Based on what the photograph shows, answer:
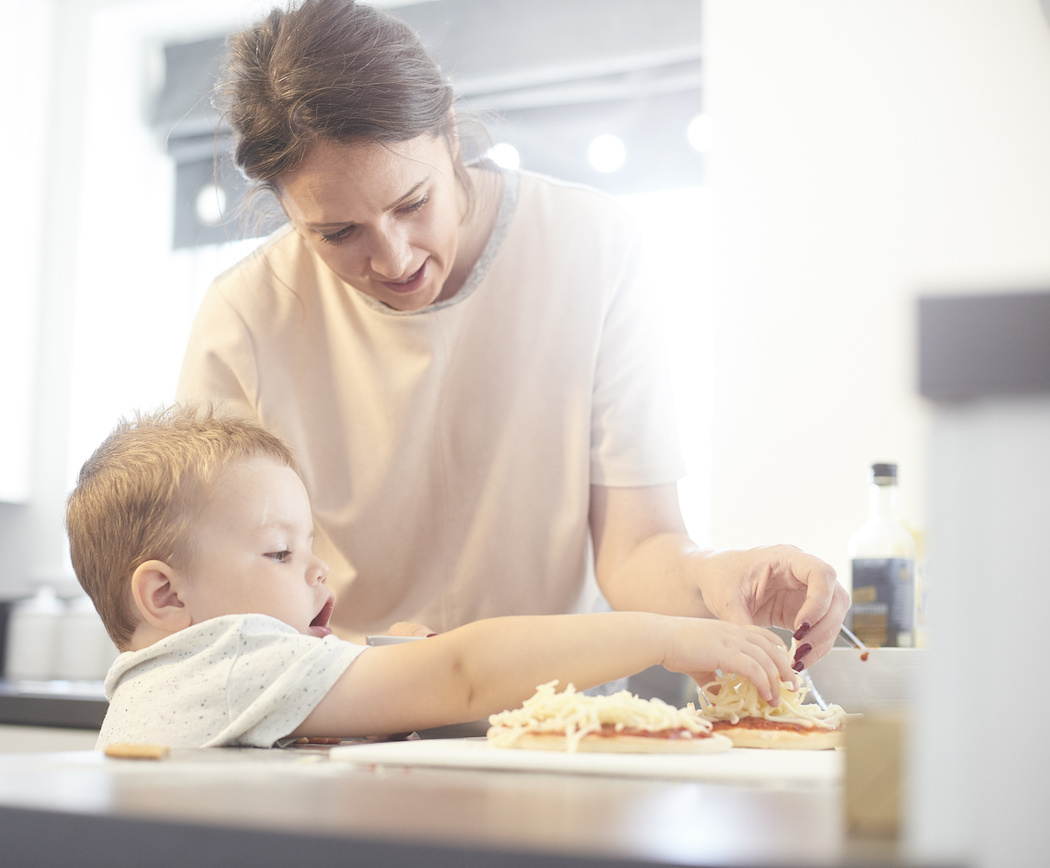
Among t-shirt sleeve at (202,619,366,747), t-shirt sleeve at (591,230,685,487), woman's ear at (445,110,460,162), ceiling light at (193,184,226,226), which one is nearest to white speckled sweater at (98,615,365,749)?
t-shirt sleeve at (202,619,366,747)

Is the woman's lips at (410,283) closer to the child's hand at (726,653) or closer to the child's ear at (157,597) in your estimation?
the child's ear at (157,597)

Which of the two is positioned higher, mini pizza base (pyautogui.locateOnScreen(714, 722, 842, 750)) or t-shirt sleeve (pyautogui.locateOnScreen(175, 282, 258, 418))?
t-shirt sleeve (pyautogui.locateOnScreen(175, 282, 258, 418))

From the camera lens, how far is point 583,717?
0.73 m

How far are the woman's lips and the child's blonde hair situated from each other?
1.28ft

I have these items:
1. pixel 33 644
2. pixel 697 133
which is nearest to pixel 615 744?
pixel 33 644

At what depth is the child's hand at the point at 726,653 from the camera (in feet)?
2.71

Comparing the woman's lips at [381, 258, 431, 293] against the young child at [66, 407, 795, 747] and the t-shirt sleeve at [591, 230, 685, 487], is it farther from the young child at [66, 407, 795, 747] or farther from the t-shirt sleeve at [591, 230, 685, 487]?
the young child at [66, 407, 795, 747]

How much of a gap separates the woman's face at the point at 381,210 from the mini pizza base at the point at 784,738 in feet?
2.42

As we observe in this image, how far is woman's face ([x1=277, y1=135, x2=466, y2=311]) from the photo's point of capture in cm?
125

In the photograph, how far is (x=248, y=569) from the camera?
1.00 meters

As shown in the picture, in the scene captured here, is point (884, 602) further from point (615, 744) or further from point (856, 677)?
point (615, 744)

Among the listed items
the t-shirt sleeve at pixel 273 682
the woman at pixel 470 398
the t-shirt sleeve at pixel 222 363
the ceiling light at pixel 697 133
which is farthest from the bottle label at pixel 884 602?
the ceiling light at pixel 697 133

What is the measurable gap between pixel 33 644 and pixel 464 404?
1987 mm

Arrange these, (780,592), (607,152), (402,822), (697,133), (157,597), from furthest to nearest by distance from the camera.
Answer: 1. (607,152)
2. (697,133)
3. (780,592)
4. (157,597)
5. (402,822)
